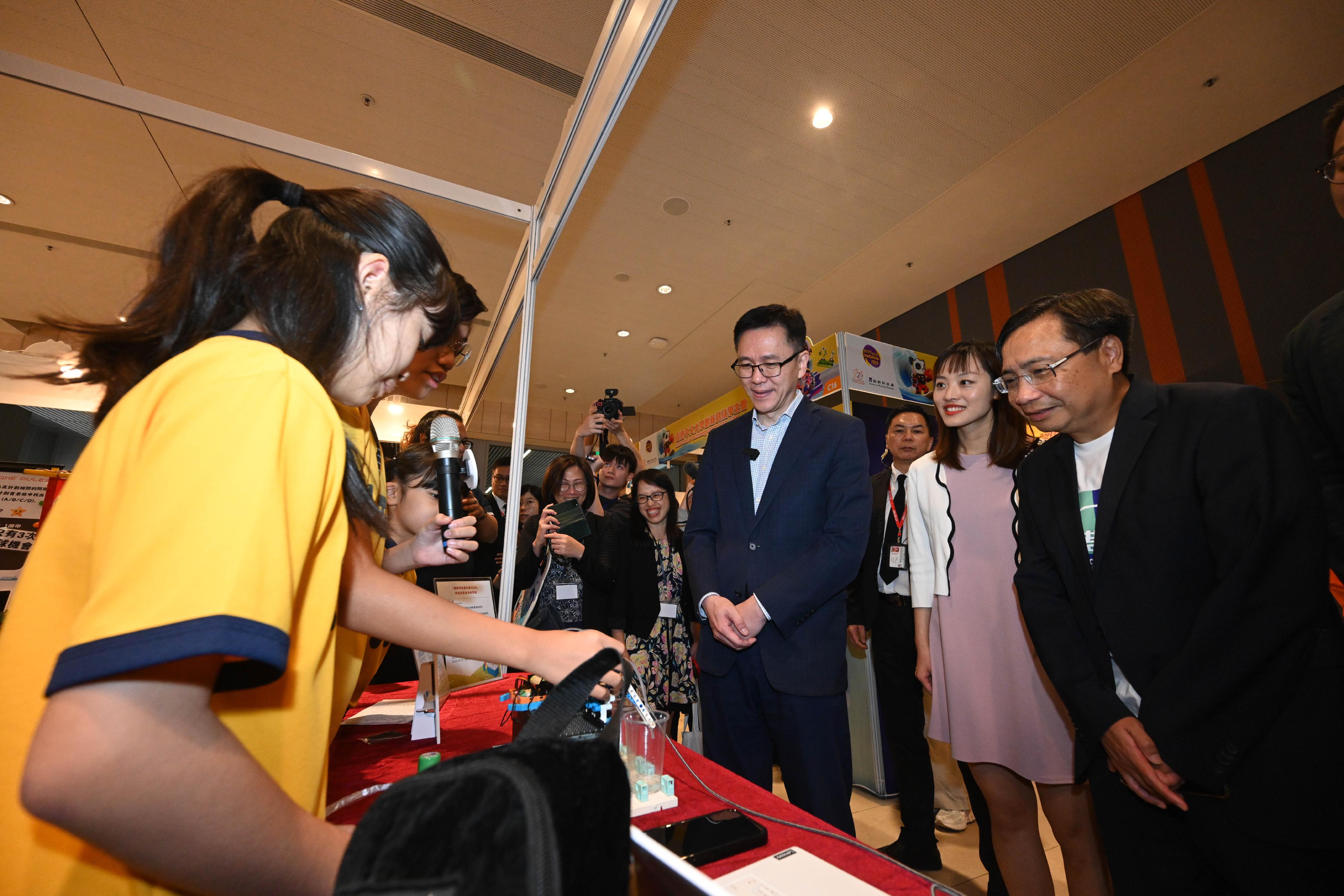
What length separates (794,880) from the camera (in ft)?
2.09

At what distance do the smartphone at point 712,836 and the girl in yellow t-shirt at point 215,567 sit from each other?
0.25m

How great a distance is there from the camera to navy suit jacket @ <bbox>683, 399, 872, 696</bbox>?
1428 mm

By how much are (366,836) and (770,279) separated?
6337 mm

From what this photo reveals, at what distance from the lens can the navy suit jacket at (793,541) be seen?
1428mm

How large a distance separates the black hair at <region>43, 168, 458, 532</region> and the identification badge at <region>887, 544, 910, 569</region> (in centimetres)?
227

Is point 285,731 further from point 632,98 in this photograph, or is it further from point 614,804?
point 632,98

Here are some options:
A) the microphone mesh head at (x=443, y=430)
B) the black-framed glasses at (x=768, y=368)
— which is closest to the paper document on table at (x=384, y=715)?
the microphone mesh head at (x=443, y=430)

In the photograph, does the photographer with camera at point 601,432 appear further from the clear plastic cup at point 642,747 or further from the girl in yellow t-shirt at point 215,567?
the girl in yellow t-shirt at point 215,567

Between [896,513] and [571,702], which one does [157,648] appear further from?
[896,513]

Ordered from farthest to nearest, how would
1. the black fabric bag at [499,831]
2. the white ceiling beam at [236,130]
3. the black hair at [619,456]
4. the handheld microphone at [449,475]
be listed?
the black hair at [619,456] < the white ceiling beam at [236,130] < the handheld microphone at [449,475] < the black fabric bag at [499,831]

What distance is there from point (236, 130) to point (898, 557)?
9.39 ft

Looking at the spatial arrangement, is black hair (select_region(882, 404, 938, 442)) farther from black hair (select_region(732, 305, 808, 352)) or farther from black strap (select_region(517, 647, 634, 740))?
black strap (select_region(517, 647, 634, 740))

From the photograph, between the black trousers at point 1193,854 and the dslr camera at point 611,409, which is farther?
the dslr camera at point 611,409

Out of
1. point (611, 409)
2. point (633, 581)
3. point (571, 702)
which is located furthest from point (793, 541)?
point (611, 409)
